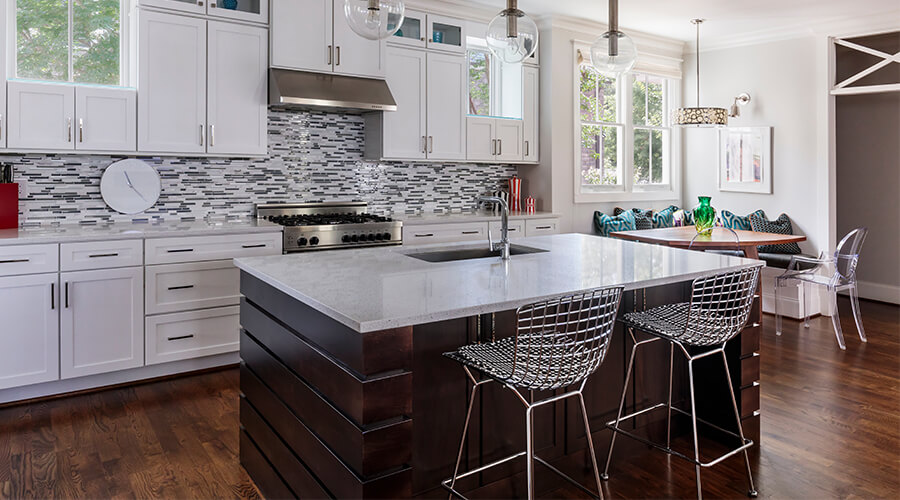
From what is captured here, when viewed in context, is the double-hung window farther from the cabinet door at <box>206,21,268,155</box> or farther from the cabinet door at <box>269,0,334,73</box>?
the cabinet door at <box>269,0,334,73</box>

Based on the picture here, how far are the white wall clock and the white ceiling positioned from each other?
117 inches

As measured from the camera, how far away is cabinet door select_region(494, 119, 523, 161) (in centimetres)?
559

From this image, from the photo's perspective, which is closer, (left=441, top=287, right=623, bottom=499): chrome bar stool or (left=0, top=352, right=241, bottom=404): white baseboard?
(left=441, top=287, right=623, bottom=499): chrome bar stool

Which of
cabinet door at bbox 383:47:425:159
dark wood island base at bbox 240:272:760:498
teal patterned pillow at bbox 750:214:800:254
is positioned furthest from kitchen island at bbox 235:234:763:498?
teal patterned pillow at bbox 750:214:800:254

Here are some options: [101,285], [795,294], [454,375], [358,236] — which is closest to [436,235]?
[358,236]

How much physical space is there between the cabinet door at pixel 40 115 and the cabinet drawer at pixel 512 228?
3.10 metres

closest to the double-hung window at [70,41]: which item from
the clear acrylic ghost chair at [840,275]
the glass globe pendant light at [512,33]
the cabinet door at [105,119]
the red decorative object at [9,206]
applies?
the cabinet door at [105,119]

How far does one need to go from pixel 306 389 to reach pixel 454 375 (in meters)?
0.53

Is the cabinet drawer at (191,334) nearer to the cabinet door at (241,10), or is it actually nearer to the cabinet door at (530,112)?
the cabinet door at (241,10)

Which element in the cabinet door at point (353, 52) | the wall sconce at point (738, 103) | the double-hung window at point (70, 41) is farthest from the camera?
the wall sconce at point (738, 103)

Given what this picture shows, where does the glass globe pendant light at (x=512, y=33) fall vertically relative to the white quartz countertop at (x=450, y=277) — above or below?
above

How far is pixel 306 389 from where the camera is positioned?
2.09 metres

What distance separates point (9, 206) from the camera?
3.76 m

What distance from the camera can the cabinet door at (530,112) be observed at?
5.73m
